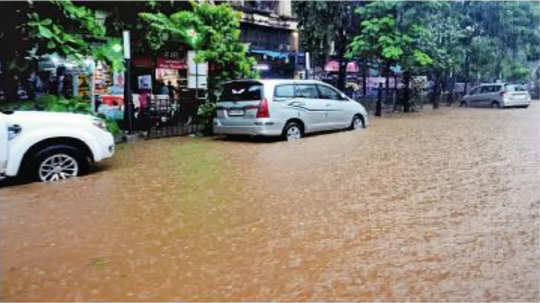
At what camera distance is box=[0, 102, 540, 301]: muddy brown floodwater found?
12.1 ft

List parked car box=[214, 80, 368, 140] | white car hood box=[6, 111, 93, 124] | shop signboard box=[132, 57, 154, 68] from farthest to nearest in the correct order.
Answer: shop signboard box=[132, 57, 154, 68] < parked car box=[214, 80, 368, 140] < white car hood box=[6, 111, 93, 124]

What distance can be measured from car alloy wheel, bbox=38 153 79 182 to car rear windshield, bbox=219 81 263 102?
4882 mm

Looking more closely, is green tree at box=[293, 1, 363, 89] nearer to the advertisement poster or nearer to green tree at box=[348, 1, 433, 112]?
green tree at box=[348, 1, 433, 112]

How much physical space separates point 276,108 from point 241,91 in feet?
3.23

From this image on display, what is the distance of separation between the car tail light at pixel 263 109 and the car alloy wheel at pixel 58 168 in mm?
4725

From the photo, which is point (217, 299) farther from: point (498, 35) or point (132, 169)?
point (498, 35)

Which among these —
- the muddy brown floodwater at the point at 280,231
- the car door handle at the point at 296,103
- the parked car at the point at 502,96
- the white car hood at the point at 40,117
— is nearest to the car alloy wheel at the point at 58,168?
the muddy brown floodwater at the point at 280,231

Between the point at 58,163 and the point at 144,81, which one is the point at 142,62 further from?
the point at 58,163

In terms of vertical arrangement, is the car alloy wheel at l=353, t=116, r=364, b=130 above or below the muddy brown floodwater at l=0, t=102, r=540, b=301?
above

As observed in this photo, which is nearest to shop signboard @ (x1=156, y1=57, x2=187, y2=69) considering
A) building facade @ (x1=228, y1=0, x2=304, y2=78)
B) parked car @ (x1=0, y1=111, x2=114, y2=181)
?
building facade @ (x1=228, y1=0, x2=304, y2=78)

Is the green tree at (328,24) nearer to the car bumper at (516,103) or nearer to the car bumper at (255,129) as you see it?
the car bumper at (516,103)

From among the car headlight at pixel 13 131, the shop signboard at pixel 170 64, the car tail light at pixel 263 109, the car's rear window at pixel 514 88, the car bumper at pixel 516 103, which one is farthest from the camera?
the car's rear window at pixel 514 88

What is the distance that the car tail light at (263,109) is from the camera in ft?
36.9

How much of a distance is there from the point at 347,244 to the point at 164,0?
1264 cm
